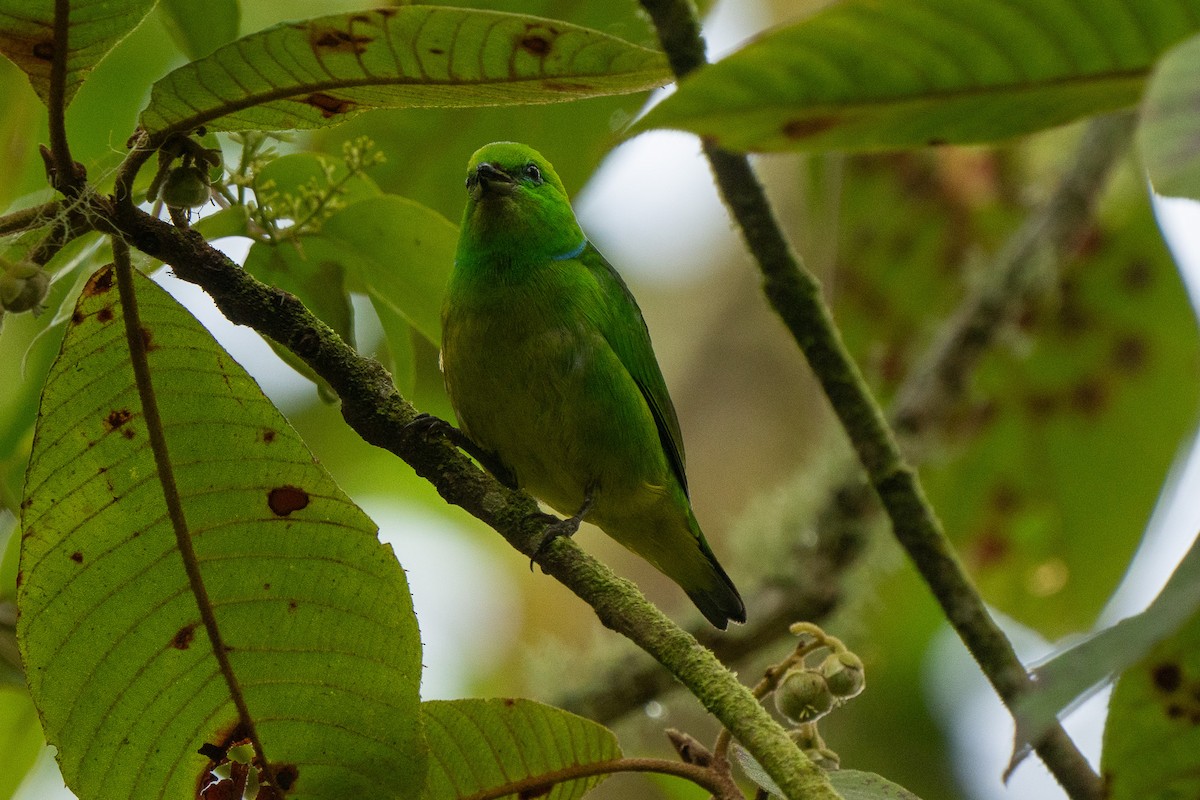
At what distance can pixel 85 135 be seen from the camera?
2.76m

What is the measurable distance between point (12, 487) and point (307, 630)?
90 cm

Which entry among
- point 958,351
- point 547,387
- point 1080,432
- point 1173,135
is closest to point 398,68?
point 1173,135

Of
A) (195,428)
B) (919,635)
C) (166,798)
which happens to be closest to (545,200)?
(195,428)

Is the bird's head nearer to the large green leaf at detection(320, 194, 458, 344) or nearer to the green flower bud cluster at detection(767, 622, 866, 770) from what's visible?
the large green leaf at detection(320, 194, 458, 344)

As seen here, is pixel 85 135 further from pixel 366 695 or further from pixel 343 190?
pixel 366 695

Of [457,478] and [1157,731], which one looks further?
[457,478]

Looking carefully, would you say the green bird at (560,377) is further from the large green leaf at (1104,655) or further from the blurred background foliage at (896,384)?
the large green leaf at (1104,655)

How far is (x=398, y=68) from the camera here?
69.9 inches

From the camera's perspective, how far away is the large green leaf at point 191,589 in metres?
1.82

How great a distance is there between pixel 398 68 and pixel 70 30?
17.2 inches

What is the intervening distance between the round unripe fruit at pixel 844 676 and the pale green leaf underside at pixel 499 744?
0.36m

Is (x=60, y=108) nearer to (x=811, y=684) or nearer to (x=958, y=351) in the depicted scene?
(x=811, y=684)

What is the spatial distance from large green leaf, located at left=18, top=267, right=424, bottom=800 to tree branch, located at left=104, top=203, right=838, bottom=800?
0.11 m

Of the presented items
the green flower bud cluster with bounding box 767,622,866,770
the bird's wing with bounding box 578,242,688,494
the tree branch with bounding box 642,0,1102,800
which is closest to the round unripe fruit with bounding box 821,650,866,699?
the green flower bud cluster with bounding box 767,622,866,770
